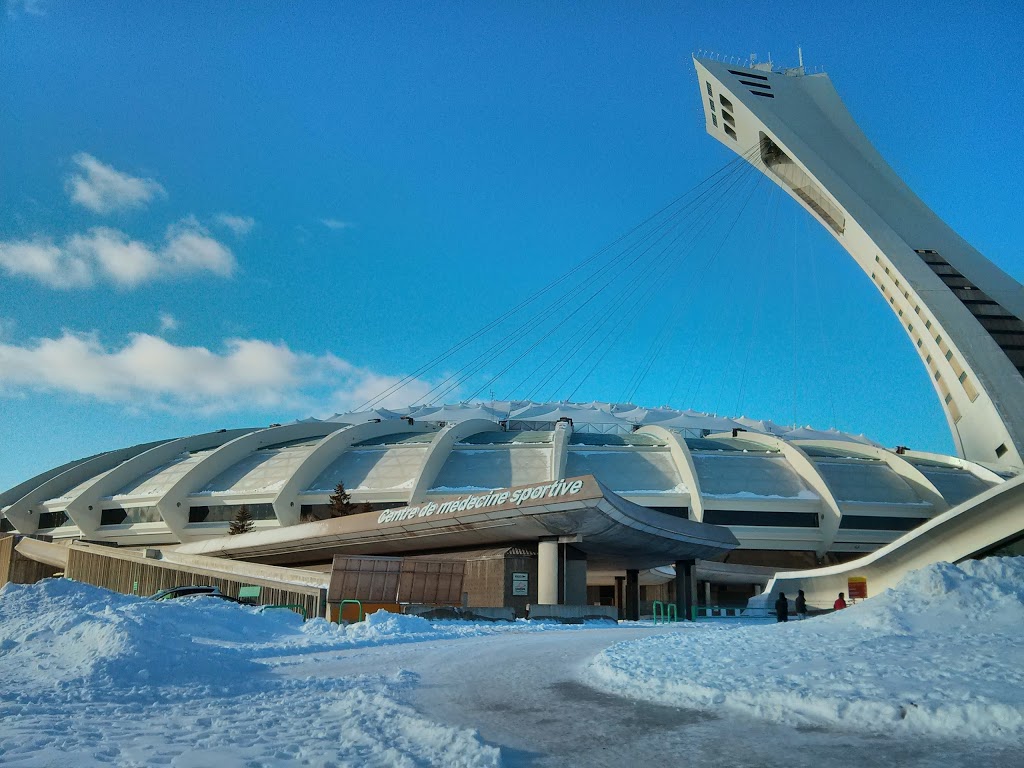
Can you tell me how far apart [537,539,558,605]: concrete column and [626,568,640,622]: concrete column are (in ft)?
24.0

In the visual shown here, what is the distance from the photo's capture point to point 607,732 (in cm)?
650

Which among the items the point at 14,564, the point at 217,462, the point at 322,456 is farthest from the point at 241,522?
the point at 14,564

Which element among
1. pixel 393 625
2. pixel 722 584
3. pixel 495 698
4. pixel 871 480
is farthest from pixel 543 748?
pixel 871 480

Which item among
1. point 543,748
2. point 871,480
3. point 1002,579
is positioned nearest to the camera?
point 543,748

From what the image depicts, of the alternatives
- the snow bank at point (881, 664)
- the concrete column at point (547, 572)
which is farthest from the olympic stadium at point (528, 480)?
the snow bank at point (881, 664)

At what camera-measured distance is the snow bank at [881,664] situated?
6.51 m

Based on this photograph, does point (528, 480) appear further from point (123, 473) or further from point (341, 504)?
point (123, 473)

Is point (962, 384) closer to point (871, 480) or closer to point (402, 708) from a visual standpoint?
point (871, 480)

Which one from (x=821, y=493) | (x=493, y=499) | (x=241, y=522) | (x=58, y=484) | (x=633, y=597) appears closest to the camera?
(x=493, y=499)

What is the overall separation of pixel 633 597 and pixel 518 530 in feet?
34.9

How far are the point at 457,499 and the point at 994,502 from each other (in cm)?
1839

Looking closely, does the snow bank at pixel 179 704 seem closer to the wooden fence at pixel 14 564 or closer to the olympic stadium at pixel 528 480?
the olympic stadium at pixel 528 480

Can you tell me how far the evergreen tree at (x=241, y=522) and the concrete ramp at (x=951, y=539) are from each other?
3378 cm

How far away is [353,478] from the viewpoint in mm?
50750
